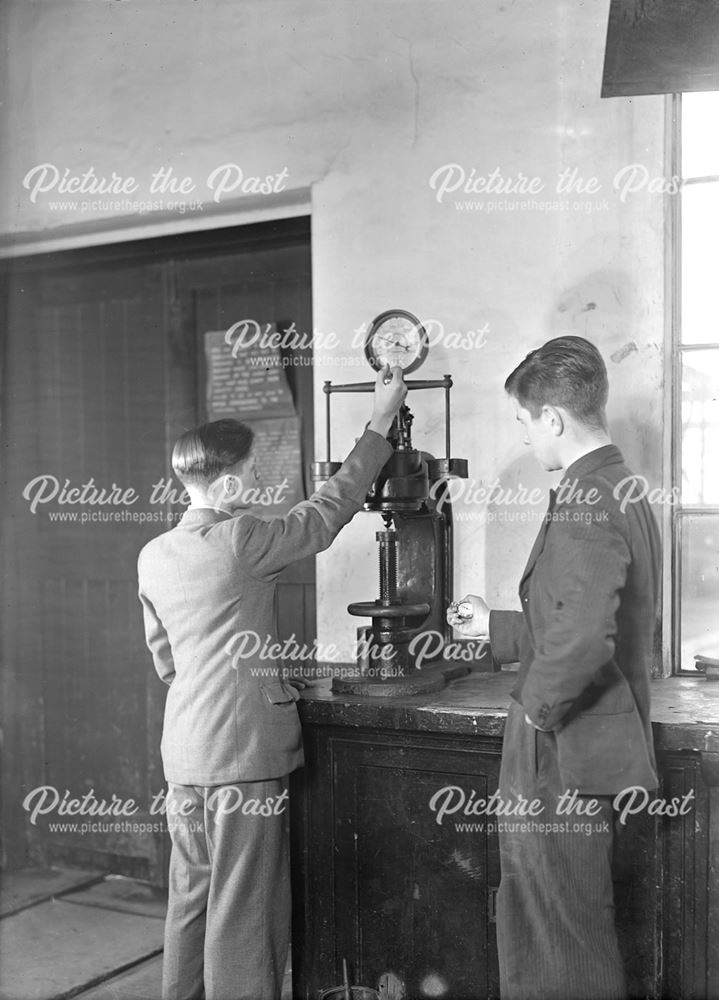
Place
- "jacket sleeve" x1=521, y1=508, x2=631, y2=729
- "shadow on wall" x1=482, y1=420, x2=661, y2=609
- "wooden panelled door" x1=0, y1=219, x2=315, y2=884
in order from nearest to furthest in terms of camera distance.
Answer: "jacket sleeve" x1=521, y1=508, x2=631, y2=729 < "shadow on wall" x1=482, y1=420, x2=661, y2=609 < "wooden panelled door" x1=0, y1=219, x2=315, y2=884

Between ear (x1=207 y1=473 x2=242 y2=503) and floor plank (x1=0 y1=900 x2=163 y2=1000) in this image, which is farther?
floor plank (x1=0 y1=900 x2=163 y2=1000)

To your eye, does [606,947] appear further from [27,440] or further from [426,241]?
[27,440]

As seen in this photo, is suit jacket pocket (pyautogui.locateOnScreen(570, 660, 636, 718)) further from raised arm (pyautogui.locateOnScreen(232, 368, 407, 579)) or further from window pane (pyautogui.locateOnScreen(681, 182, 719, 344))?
window pane (pyautogui.locateOnScreen(681, 182, 719, 344))

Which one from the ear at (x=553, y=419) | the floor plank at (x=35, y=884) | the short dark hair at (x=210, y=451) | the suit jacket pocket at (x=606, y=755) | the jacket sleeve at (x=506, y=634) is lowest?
the floor plank at (x=35, y=884)

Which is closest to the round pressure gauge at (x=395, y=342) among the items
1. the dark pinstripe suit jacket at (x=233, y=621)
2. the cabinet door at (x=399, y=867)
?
the dark pinstripe suit jacket at (x=233, y=621)

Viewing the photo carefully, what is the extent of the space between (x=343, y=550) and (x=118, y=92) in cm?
197

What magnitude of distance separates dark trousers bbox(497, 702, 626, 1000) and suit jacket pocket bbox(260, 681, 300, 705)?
2.24ft

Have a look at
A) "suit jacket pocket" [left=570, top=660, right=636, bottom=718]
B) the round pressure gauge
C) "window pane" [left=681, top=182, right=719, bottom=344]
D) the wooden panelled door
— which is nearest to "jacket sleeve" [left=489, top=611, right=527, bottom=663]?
"suit jacket pocket" [left=570, top=660, right=636, bottom=718]

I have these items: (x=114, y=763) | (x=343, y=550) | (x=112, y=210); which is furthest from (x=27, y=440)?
(x=343, y=550)

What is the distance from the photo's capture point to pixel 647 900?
7.96 feet

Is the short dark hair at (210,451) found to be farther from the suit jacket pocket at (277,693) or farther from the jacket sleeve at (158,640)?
the suit jacket pocket at (277,693)

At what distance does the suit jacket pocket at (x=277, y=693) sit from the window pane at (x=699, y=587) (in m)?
1.24

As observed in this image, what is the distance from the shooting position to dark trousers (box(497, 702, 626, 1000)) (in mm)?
2123

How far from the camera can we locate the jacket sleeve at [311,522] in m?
2.58
